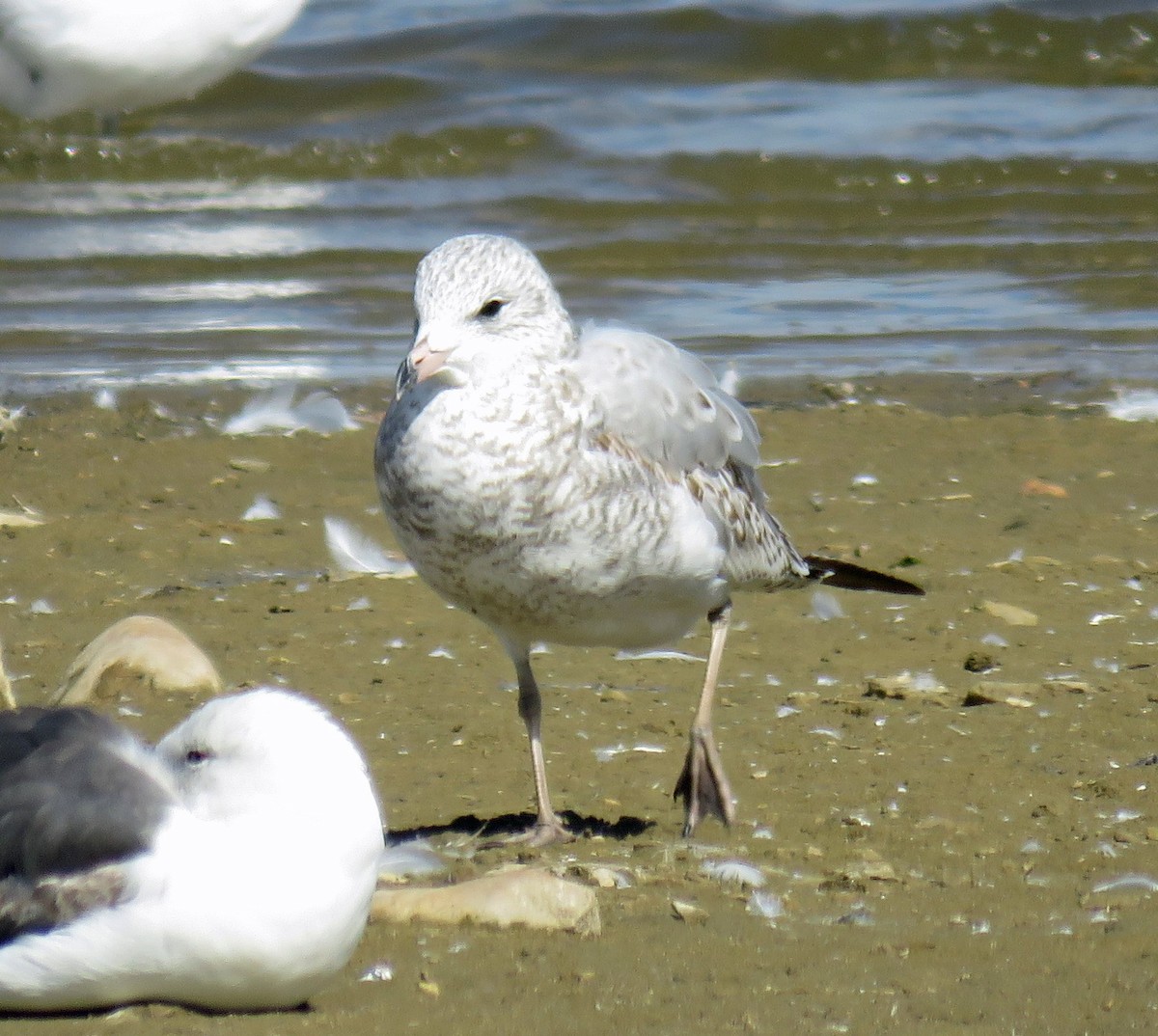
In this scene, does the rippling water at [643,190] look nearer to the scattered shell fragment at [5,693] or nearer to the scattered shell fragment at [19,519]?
the scattered shell fragment at [19,519]

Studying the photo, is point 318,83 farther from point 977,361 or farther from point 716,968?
point 716,968

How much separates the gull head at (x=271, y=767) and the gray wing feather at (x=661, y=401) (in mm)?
1391

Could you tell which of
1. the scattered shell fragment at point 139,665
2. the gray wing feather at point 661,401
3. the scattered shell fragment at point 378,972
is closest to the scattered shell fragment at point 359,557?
the scattered shell fragment at point 139,665

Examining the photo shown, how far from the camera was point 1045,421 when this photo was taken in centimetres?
779

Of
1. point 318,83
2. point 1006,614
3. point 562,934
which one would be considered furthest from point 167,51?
point 562,934

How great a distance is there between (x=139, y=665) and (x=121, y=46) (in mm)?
7679

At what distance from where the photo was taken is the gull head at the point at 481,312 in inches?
162

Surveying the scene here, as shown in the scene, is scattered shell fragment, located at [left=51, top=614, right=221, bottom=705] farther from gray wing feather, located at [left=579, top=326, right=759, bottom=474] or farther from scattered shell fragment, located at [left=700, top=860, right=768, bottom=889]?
scattered shell fragment, located at [left=700, top=860, right=768, bottom=889]

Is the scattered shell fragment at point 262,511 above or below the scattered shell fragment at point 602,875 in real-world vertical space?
below

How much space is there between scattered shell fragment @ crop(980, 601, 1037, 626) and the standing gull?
50.7 inches

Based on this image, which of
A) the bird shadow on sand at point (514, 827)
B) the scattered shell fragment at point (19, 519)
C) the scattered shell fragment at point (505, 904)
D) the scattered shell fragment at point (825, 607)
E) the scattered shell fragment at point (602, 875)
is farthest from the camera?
the scattered shell fragment at point (19, 519)

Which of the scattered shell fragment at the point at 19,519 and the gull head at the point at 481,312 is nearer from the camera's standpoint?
the gull head at the point at 481,312

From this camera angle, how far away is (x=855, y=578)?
5.35 meters

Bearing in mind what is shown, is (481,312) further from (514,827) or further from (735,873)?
(735,873)
